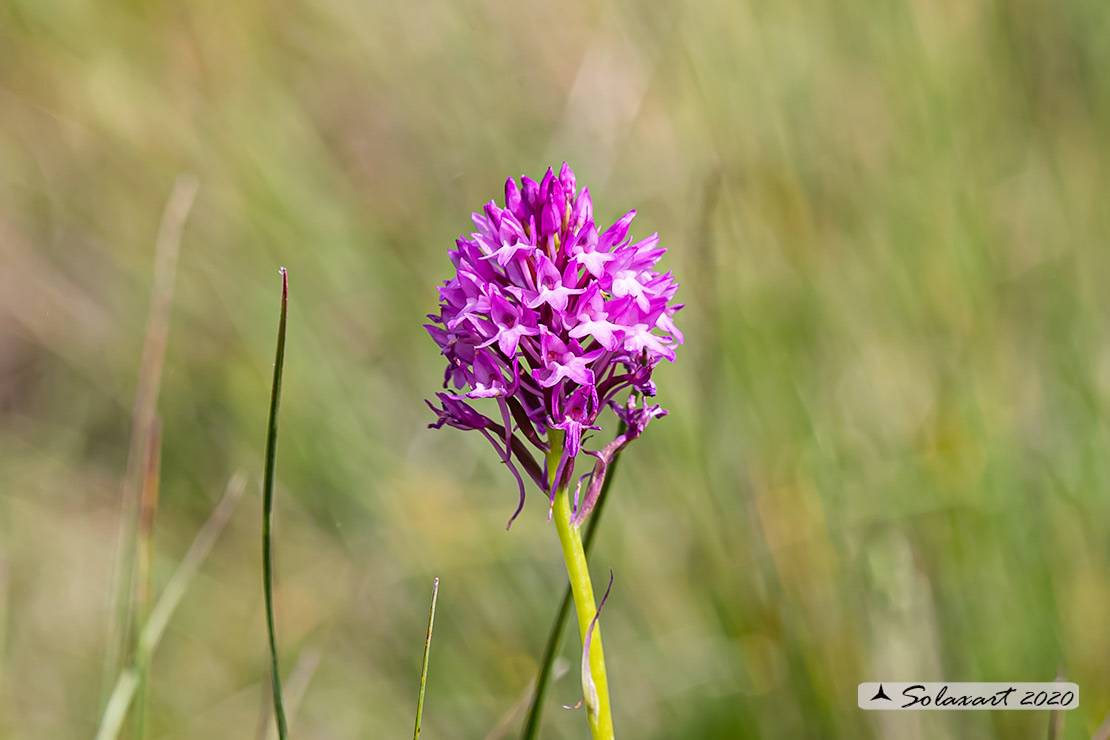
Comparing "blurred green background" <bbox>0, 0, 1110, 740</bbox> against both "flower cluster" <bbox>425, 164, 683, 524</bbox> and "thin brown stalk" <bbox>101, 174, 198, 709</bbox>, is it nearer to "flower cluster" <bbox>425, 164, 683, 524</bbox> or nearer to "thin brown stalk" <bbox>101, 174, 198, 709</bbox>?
"thin brown stalk" <bbox>101, 174, 198, 709</bbox>

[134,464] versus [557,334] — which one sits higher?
[134,464]

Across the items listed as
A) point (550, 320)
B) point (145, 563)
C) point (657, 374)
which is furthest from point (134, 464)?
point (657, 374)

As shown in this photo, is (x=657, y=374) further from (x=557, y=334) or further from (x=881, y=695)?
(x=557, y=334)

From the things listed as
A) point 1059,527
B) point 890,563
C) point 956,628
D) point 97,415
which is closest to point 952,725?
point 956,628

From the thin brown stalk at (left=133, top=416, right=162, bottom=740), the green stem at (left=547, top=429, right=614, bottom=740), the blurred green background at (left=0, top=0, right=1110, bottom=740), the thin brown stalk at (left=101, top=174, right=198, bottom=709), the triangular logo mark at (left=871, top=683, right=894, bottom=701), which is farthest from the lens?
the blurred green background at (left=0, top=0, right=1110, bottom=740)

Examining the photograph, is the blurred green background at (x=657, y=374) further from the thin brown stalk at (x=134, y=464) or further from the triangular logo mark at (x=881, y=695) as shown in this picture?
the thin brown stalk at (x=134, y=464)

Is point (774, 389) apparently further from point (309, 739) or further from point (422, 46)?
point (422, 46)

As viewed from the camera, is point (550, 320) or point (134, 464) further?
point (134, 464)

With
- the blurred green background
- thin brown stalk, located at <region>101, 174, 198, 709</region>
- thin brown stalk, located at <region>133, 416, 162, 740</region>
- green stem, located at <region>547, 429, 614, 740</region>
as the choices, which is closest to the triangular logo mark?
the blurred green background

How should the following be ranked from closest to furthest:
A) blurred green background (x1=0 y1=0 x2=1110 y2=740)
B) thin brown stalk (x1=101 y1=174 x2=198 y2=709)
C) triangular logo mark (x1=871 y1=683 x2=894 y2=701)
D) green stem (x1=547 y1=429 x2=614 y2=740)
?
green stem (x1=547 y1=429 x2=614 y2=740) < thin brown stalk (x1=101 y1=174 x2=198 y2=709) < triangular logo mark (x1=871 y1=683 x2=894 y2=701) < blurred green background (x1=0 y1=0 x2=1110 y2=740)
